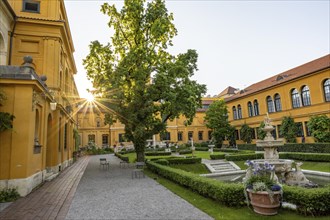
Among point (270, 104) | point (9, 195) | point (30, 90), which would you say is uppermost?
point (270, 104)

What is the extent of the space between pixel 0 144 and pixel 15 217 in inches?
140

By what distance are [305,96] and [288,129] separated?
456 cm

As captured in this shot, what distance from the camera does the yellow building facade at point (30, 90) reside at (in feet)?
28.6

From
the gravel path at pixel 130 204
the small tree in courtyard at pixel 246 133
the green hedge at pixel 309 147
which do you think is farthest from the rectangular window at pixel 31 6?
the small tree in courtyard at pixel 246 133

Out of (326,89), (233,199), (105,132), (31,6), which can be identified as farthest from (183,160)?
(105,132)

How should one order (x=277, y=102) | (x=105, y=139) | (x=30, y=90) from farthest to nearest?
(x=105, y=139), (x=277, y=102), (x=30, y=90)

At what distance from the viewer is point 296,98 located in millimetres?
28188

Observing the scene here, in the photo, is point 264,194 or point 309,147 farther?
point 309,147

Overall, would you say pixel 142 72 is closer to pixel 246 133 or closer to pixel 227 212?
pixel 227 212

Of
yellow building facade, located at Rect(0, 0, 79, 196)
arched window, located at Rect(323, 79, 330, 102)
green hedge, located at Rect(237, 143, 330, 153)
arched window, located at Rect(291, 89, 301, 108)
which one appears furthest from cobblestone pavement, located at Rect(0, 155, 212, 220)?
arched window, located at Rect(291, 89, 301, 108)

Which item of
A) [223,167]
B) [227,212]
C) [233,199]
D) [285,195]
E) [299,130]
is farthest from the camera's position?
[299,130]

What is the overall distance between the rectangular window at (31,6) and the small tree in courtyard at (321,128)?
27491 millimetres

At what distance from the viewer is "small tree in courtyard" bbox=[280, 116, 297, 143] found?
27.0 meters

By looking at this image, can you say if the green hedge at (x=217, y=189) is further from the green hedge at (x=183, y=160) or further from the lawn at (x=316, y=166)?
the lawn at (x=316, y=166)
